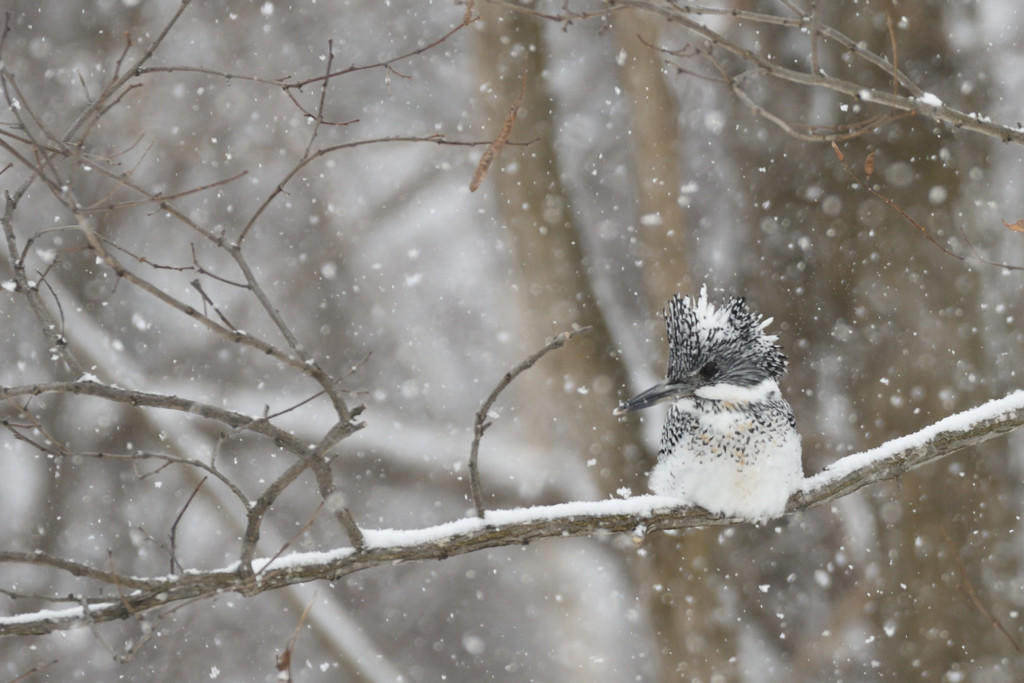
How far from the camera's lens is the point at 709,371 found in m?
3.55

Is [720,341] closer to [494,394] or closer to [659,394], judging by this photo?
[659,394]

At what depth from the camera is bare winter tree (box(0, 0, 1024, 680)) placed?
6.17 meters

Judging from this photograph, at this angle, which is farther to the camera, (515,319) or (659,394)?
(515,319)

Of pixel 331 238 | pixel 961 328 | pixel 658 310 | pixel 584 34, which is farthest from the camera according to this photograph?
pixel 331 238

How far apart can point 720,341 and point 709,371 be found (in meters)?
0.13

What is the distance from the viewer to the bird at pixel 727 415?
340 centimetres

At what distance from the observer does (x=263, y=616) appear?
8.32 meters

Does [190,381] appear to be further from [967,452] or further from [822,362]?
[967,452]

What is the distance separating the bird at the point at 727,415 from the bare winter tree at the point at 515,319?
237cm

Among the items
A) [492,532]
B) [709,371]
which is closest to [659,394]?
[709,371]

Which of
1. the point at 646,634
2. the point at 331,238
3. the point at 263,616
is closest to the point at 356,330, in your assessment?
the point at 331,238

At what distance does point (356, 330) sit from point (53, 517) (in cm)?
306

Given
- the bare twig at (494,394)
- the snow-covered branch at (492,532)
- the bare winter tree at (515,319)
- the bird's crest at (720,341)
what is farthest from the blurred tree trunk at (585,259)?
the bare twig at (494,394)

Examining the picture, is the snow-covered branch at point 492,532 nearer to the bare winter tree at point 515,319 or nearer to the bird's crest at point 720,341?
the bird's crest at point 720,341
